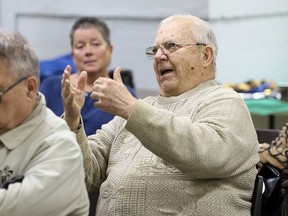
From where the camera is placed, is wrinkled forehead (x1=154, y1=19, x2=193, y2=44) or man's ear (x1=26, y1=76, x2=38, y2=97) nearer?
man's ear (x1=26, y1=76, x2=38, y2=97)

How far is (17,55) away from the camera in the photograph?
2.43m

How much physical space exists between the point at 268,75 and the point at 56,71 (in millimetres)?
2034

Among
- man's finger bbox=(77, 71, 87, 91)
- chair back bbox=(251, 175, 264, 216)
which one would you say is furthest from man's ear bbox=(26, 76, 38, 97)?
chair back bbox=(251, 175, 264, 216)

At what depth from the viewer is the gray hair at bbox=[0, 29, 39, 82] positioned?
2420 mm

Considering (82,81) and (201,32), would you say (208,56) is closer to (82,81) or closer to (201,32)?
(201,32)

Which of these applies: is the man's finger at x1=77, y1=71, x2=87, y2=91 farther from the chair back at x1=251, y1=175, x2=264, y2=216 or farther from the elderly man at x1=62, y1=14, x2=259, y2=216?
the chair back at x1=251, y1=175, x2=264, y2=216

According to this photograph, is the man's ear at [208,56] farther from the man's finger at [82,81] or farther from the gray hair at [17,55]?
the gray hair at [17,55]

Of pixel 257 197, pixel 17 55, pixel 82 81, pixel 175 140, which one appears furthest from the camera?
pixel 257 197

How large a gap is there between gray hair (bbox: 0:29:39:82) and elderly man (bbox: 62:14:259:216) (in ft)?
1.71

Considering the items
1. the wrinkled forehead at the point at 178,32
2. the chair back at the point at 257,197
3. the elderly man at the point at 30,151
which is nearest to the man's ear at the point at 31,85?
the elderly man at the point at 30,151

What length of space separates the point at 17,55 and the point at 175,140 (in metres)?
0.79

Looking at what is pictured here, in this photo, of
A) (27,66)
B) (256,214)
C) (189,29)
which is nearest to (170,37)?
(189,29)

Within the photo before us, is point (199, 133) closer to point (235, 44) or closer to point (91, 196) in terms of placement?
point (91, 196)

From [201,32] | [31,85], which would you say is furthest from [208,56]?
[31,85]
